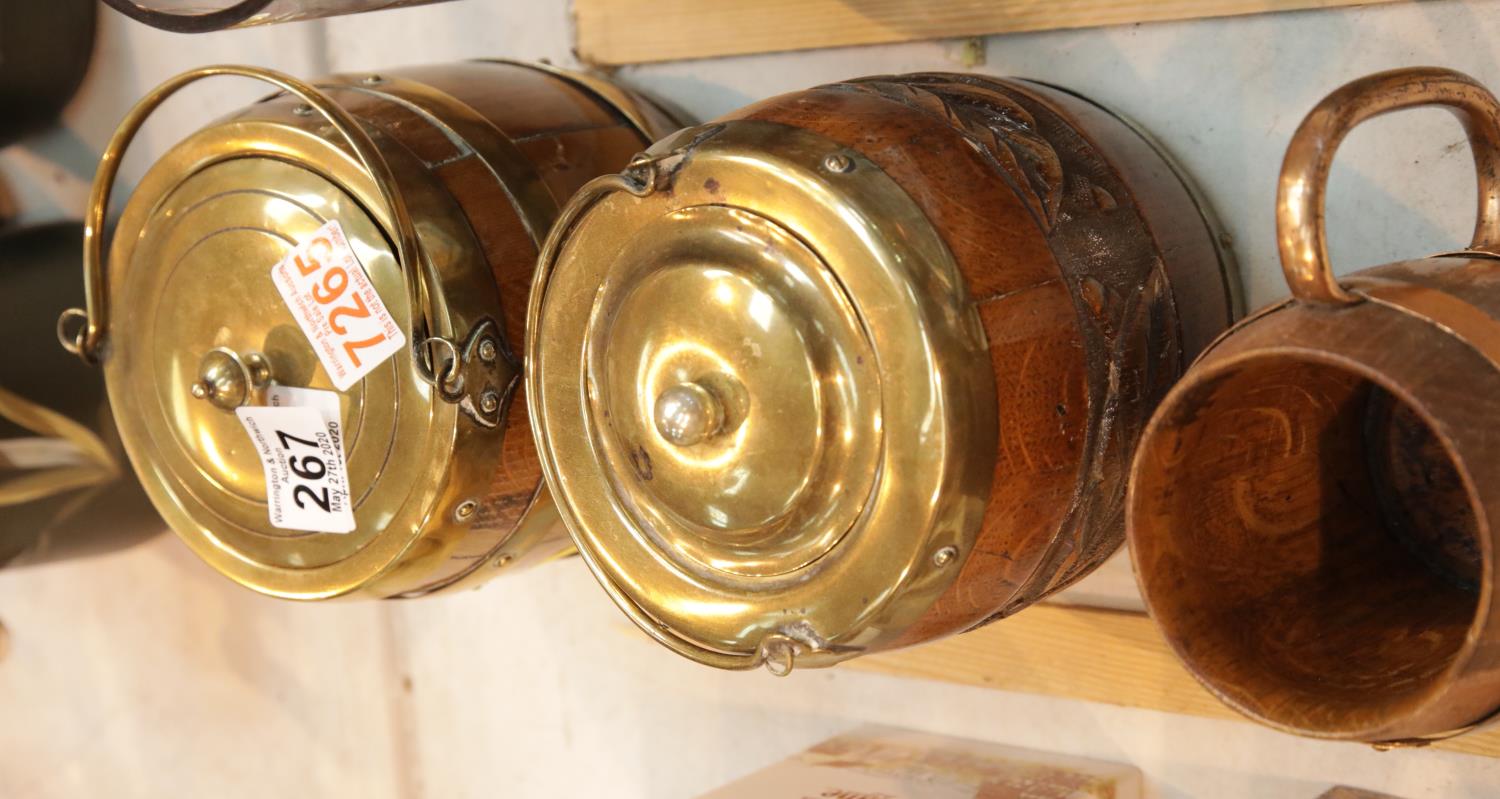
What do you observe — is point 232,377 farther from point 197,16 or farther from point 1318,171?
point 1318,171

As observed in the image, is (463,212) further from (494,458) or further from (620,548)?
(620,548)

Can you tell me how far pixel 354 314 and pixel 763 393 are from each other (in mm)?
434

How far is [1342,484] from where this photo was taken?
1.14 meters

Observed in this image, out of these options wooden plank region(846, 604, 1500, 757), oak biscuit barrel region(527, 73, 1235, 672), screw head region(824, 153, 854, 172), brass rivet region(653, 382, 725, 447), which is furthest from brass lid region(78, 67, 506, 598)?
wooden plank region(846, 604, 1500, 757)

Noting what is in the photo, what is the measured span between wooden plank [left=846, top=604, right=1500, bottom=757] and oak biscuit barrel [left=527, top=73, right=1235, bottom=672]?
245 millimetres

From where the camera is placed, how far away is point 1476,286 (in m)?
0.86

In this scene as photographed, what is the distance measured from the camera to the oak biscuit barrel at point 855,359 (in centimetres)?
94

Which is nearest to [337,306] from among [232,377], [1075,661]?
[232,377]

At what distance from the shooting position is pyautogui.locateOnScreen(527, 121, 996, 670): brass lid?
0.93m

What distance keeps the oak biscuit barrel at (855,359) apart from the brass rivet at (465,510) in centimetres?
14

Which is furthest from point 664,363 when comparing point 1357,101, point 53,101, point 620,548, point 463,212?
point 53,101

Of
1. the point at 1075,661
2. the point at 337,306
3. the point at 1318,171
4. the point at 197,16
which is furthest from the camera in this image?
the point at 1075,661

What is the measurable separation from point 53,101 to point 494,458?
132cm

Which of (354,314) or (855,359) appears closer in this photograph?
(855,359)
